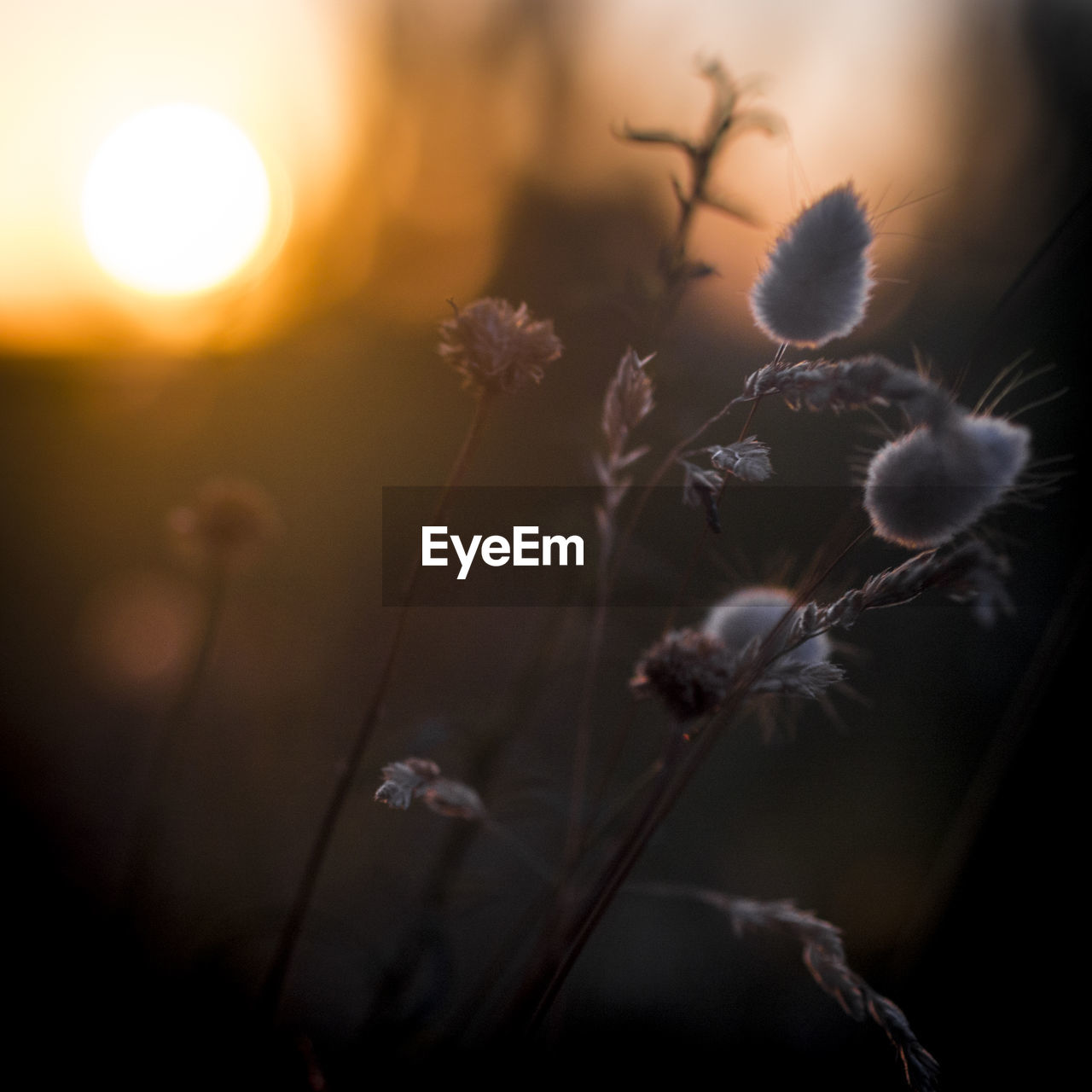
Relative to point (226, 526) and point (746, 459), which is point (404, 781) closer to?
point (746, 459)

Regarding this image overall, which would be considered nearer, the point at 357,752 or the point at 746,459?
the point at 746,459

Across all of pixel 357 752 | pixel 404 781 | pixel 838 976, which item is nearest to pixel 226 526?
pixel 357 752

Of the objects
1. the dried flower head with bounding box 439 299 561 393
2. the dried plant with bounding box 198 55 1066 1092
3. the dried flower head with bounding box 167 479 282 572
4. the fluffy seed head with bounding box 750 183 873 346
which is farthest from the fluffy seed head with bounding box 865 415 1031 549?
the dried flower head with bounding box 167 479 282 572

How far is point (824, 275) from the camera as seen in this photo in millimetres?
503

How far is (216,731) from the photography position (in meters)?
1.59

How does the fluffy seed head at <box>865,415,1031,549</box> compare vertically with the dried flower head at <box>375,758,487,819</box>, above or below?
above

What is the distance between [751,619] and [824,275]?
1.04 ft

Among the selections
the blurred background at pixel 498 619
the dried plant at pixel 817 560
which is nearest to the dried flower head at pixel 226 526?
the blurred background at pixel 498 619

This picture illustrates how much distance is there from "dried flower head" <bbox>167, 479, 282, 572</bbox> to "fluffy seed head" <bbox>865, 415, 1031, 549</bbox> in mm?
954

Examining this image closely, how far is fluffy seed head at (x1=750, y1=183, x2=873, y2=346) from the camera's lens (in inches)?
19.7

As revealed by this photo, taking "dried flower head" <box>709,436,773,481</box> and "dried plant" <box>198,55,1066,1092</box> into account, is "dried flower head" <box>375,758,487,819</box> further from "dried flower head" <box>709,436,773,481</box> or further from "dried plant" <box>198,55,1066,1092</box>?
"dried flower head" <box>709,436,773,481</box>

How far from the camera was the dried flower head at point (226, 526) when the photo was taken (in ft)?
3.64

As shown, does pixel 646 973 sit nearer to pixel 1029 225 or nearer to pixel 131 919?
pixel 131 919

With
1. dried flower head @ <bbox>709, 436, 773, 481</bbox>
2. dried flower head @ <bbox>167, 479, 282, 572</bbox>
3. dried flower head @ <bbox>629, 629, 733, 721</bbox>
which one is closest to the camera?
dried flower head @ <bbox>709, 436, 773, 481</bbox>
